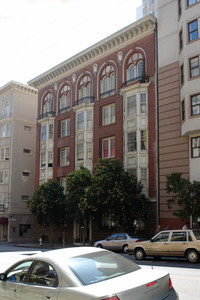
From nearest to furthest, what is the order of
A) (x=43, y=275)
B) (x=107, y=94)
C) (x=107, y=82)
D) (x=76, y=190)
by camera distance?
(x=43, y=275) < (x=76, y=190) < (x=107, y=94) < (x=107, y=82)

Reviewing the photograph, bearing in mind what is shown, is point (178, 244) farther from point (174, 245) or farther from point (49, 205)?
point (49, 205)

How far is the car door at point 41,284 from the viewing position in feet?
16.6

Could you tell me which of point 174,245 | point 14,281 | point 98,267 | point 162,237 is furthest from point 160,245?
point 98,267

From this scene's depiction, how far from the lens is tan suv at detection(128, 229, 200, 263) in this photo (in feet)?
52.9

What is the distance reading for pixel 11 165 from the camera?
44.4 m

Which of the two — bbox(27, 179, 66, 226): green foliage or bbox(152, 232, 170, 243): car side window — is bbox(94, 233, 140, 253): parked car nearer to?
bbox(152, 232, 170, 243): car side window

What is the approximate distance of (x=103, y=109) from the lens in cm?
3453

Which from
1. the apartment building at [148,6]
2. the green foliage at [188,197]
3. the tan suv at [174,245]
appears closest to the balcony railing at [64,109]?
the green foliage at [188,197]

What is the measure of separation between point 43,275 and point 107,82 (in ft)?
99.4

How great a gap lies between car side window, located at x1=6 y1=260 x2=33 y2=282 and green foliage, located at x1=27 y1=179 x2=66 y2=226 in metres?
26.5

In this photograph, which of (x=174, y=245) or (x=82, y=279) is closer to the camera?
(x=82, y=279)

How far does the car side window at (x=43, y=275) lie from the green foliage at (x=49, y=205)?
1069 inches

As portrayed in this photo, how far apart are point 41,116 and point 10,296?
37213 millimetres

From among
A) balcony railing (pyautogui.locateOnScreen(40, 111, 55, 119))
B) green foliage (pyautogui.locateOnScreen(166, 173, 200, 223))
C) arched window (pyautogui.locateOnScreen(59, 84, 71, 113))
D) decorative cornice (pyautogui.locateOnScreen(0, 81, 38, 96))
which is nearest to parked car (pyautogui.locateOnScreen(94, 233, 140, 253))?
green foliage (pyautogui.locateOnScreen(166, 173, 200, 223))
